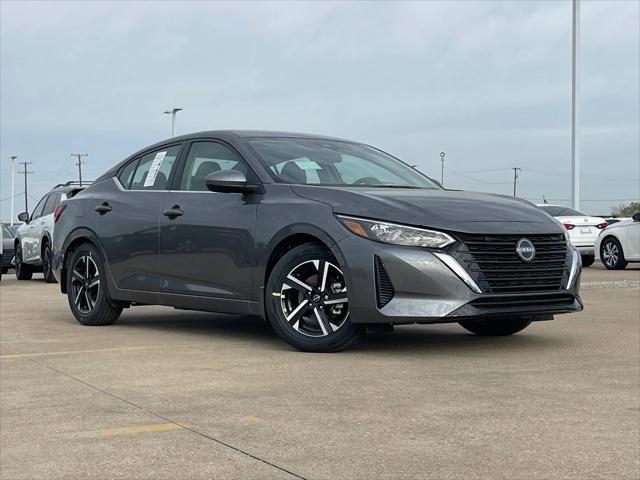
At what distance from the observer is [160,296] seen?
7.57 m

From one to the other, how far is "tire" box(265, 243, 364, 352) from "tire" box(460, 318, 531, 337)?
152 centimetres

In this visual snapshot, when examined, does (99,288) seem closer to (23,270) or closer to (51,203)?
Result: (51,203)

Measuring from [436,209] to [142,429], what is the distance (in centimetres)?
274

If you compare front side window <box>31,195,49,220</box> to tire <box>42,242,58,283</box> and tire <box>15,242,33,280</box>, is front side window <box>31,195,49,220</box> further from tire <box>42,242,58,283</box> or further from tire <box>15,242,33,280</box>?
tire <box>42,242,58,283</box>

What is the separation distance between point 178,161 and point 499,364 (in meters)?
3.29

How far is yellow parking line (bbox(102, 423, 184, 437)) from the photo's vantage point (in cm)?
410

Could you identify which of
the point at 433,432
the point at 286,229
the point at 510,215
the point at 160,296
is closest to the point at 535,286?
the point at 510,215

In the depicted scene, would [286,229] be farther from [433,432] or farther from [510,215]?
[433,432]

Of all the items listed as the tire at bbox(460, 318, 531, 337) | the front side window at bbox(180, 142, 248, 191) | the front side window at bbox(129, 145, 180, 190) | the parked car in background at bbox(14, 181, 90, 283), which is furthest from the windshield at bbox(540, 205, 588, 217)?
the front side window at bbox(180, 142, 248, 191)

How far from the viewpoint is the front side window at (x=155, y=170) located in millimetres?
7820

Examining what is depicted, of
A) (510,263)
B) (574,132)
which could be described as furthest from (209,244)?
(574,132)

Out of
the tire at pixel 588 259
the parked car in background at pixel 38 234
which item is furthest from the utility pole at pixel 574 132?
the parked car in background at pixel 38 234

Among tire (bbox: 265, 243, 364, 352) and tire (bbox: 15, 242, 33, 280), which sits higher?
tire (bbox: 265, 243, 364, 352)

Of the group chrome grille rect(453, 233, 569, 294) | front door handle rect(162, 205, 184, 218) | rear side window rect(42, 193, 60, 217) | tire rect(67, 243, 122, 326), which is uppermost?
rear side window rect(42, 193, 60, 217)
